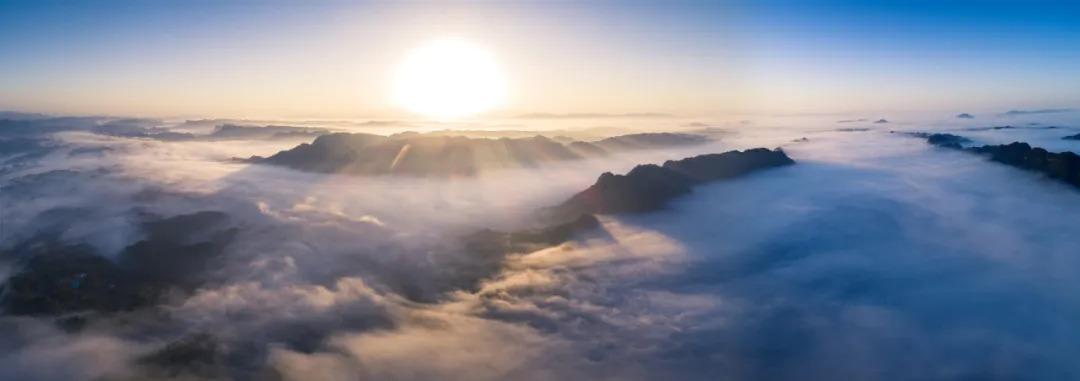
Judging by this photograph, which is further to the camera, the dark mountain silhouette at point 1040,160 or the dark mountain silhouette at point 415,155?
the dark mountain silhouette at point 415,155

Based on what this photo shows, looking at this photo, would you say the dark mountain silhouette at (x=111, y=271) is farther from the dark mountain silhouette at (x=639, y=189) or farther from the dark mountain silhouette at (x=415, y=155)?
the dark mountain silhouette at (x=415, y=155)

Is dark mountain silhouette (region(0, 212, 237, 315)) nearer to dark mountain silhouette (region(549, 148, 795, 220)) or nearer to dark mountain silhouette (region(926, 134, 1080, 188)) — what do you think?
dark mountain silhouette (region(549, 148, 795, 220))

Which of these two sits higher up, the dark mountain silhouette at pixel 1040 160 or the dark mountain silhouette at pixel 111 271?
the dark mountain silhouette at pixel 1040 160

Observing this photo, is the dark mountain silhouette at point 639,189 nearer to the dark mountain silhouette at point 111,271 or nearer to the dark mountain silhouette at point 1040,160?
the dark mountain silhouette at point 111,271

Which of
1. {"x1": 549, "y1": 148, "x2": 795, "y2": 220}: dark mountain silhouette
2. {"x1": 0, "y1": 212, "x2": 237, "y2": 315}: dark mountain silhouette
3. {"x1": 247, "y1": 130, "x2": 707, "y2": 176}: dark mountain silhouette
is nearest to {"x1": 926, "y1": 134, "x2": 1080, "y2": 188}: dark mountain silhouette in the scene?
{"x1": 549, "y1": 148, "x2": 795, "y2": 220}: dark mountain silhouette

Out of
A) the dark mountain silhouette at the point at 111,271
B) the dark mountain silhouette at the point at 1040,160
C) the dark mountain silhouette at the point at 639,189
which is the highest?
the dark mountain silhouette at the point at 1040,160

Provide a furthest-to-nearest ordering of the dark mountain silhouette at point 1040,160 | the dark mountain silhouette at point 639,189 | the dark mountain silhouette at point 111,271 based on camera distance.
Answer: the dark mountain silhouette at point 1040,160 < the dark mountain silhouette at point 639,189 < the dark mountain silhouette at point 111,271

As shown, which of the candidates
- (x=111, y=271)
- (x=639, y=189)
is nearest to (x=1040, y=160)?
(x=639, y=189)

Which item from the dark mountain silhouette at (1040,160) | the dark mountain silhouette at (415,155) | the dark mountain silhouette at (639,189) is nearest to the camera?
the dark mountain silhouette at (639,189)

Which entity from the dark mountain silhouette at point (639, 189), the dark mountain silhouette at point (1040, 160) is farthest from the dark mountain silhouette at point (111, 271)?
the dark mountain silhouette at point (1040, 160)

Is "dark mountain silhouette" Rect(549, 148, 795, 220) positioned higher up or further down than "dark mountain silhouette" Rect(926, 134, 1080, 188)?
further down

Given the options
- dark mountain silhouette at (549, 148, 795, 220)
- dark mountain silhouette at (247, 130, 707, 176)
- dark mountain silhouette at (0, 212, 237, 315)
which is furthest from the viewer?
dark mountain silhouette at (247, 130, 707, 176)

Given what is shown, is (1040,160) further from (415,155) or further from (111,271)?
(111,271)
